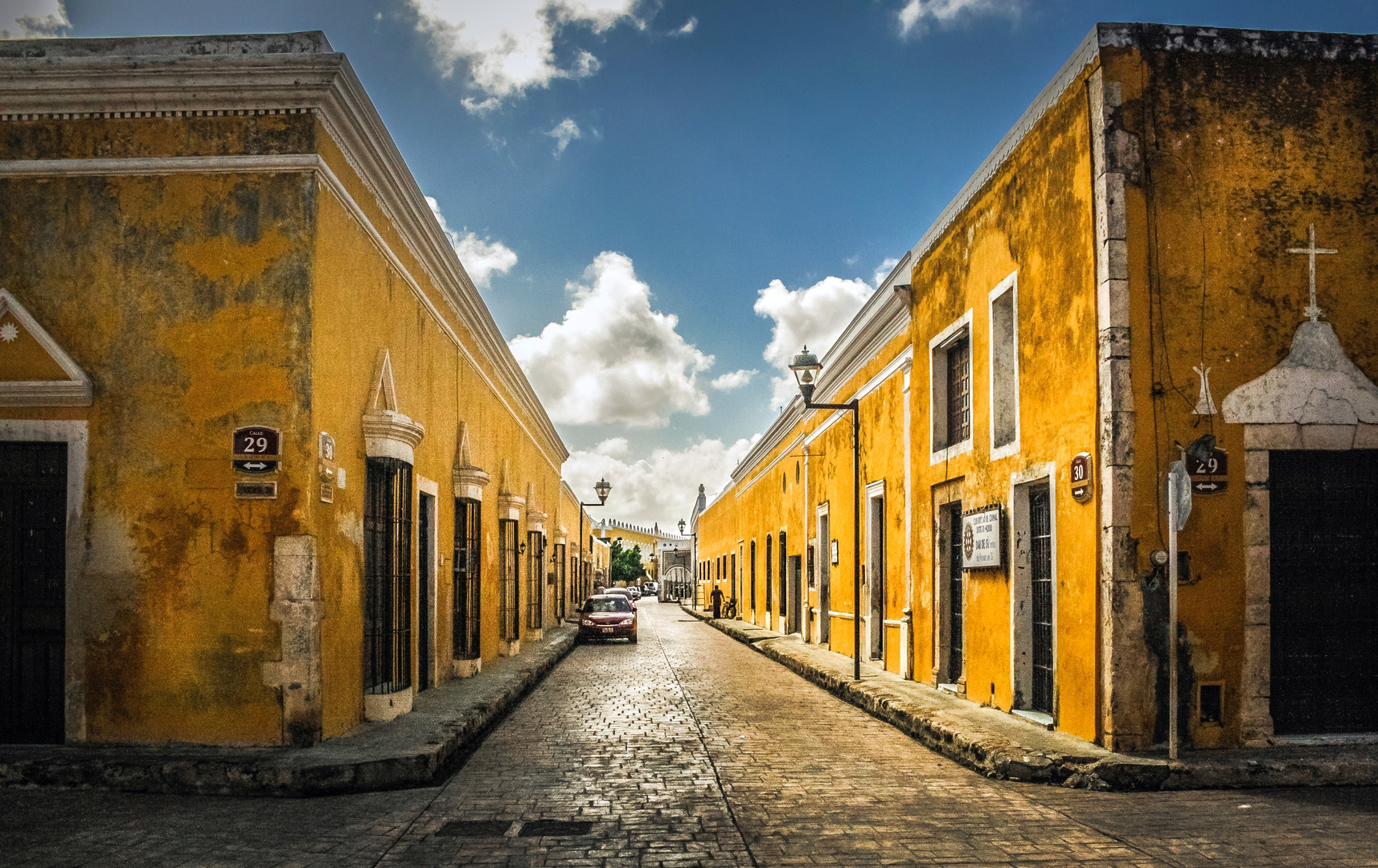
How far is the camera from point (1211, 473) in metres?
8.53

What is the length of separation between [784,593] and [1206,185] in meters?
20.0

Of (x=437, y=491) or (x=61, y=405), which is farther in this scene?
(x=437, y=491)

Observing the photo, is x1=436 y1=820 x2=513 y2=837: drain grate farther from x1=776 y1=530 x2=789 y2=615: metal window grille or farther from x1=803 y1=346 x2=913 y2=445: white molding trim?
x1=776 y1=530 x2=789 y2=615: metal window grille

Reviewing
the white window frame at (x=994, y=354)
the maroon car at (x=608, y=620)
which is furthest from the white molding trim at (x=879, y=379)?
the maroon car at (x=608, y=620)

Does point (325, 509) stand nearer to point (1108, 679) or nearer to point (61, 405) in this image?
point (61, 405)

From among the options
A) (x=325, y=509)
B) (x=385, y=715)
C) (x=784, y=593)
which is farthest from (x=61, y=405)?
(x=784, y=593)

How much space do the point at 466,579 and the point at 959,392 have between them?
735 cm

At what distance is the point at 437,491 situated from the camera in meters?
13.5

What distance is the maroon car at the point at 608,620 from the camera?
26594 millimetres

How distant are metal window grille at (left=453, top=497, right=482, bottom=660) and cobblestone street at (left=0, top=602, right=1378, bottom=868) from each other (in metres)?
5.43

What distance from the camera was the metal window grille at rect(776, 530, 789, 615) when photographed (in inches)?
1089

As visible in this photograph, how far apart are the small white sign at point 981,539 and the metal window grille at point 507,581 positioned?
9282 millimetres

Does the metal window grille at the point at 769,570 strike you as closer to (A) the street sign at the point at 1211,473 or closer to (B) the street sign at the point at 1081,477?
(B) the street sign at the point at 1081,477

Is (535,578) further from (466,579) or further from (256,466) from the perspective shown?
(256,466)
